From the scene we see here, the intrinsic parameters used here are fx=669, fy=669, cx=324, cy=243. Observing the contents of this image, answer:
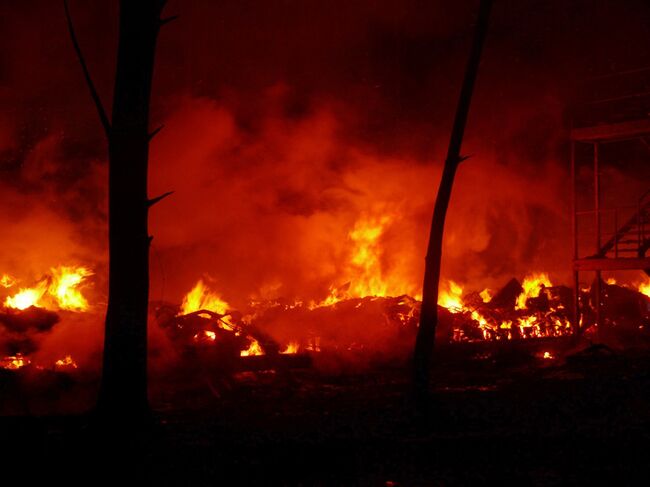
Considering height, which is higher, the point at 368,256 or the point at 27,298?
the point at 368,256

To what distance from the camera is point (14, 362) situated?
1119 centimetres

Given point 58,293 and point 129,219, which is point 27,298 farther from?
point 129,219

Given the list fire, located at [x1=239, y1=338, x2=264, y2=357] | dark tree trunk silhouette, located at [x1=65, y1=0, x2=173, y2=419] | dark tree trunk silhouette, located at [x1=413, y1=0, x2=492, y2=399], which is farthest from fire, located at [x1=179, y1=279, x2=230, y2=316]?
dark tree trunk silhouette, located at [x1=65, y1=0, x2=173, y2=419]

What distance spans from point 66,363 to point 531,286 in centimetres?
1353

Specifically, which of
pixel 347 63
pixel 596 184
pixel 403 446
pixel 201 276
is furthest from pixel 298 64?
pixel 403 446

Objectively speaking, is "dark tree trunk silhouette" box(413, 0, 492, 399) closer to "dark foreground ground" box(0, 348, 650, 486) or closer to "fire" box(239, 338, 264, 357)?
"dark foreground ground" box(0, 348, 650, 486)

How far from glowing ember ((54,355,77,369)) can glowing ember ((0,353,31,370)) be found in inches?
18.0

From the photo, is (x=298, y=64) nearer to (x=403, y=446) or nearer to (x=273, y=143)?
(x=273, y=143)

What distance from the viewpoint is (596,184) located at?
1582 centimetres

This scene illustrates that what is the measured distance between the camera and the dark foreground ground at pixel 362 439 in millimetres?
5883

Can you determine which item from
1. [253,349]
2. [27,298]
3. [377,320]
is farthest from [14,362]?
[377,320]

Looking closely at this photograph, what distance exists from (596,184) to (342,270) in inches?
270

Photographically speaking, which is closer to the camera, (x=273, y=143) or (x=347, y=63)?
(x=273, y=143)

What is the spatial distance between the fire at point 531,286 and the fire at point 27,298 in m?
11.6
